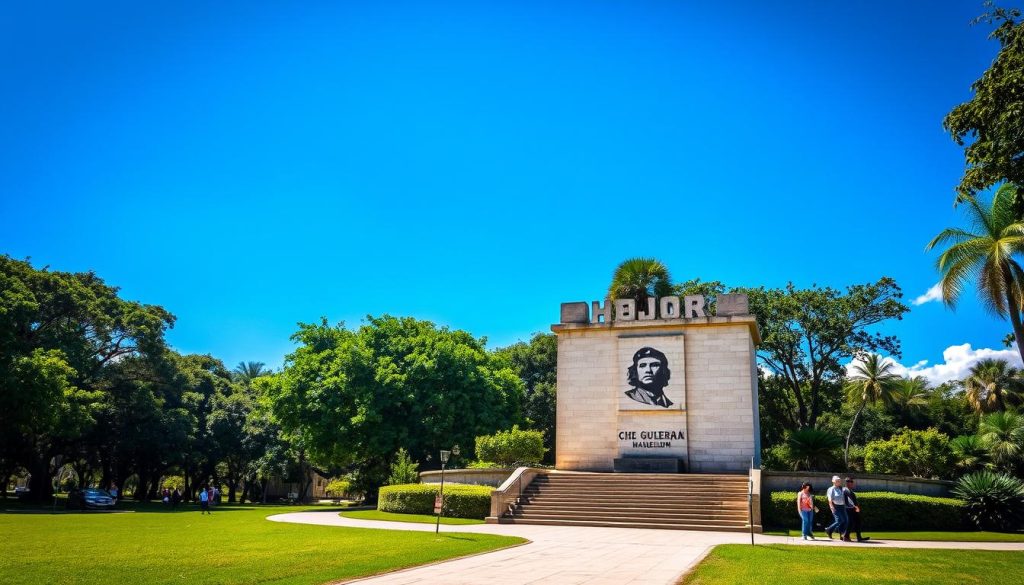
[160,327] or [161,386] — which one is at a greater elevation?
Result: [160,327]

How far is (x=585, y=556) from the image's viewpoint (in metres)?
12.9

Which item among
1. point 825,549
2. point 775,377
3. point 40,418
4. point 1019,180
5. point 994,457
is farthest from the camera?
point 775,377

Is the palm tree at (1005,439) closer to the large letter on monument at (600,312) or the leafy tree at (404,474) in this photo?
the large letter on monument at (600,312)

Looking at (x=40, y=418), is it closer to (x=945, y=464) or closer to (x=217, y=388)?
(x=217, y=388)

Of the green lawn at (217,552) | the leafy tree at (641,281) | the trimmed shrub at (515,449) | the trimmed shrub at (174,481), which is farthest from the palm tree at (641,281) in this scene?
the trimmed shrub at (174,481)

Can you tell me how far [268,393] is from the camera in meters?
36.2

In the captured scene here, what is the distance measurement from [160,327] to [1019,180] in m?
45.2

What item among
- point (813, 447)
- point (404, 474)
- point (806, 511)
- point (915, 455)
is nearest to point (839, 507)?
point (806, 511)

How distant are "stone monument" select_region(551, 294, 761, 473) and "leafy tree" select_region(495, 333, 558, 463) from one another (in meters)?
22.7

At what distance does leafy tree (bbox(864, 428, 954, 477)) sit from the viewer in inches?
917

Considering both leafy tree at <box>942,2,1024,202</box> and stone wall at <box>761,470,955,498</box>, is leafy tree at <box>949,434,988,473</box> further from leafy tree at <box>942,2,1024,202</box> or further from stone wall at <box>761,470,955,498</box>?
leafy tree at <box>942,2,1024,202</box>

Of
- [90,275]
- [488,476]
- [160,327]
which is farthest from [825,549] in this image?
[90,275]

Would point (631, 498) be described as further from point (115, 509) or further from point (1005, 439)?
point (115, 509)

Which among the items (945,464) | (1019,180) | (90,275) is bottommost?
(945,464)
